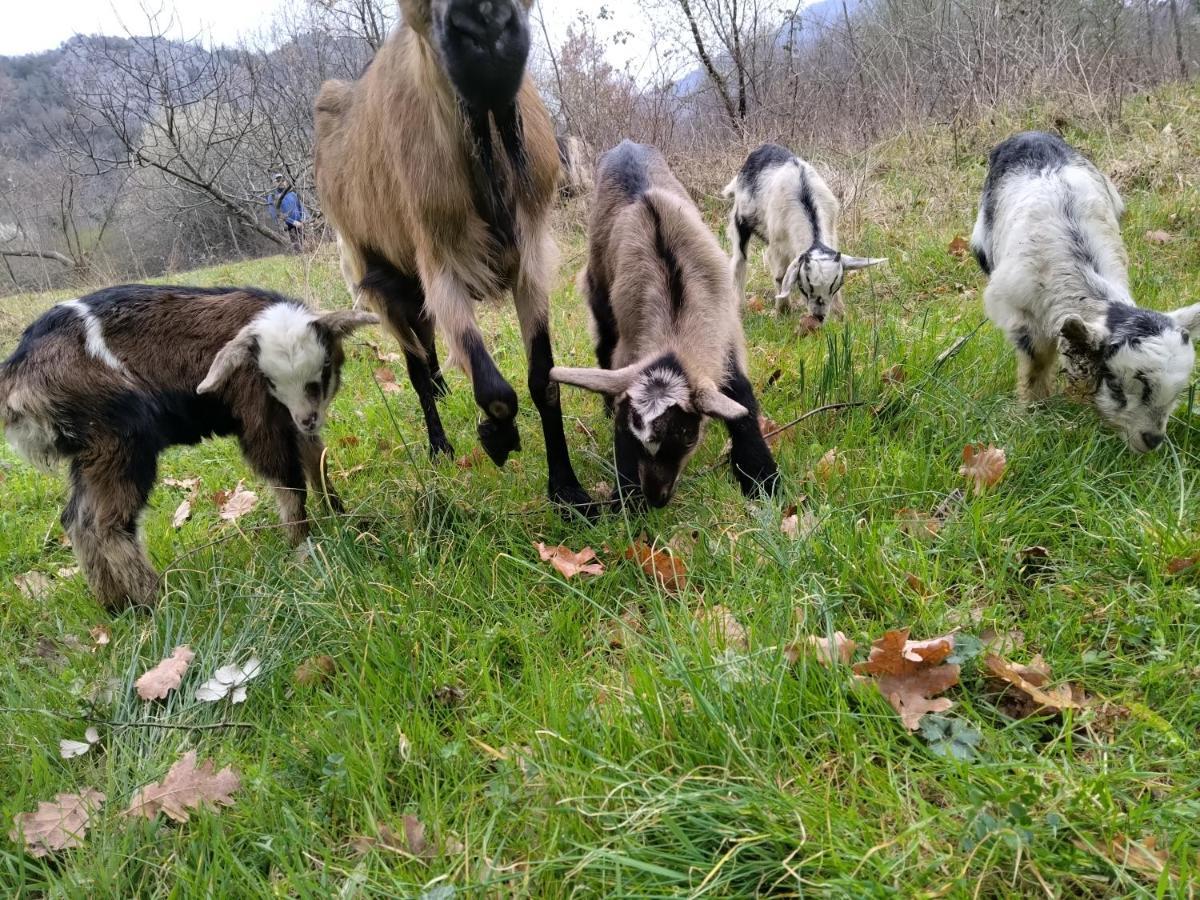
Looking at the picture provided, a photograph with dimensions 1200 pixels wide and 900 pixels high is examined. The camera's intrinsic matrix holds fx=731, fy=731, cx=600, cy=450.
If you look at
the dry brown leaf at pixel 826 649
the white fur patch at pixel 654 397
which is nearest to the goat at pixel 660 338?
the white fur patch at pixel 654 397

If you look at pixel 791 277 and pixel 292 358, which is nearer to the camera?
pixel 292 358

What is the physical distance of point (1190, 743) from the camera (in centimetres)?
170

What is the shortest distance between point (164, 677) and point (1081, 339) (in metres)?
3.89

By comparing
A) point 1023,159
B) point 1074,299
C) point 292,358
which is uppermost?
Answer: point 1023,159

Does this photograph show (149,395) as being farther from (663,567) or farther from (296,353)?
(663,567)

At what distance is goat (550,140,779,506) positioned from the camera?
3.06 m

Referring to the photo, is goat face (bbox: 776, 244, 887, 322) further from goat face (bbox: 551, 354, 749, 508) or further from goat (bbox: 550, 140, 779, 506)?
goat face (bbox: 551, 354, 749, 508)

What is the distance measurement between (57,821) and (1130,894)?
2471 millimetres

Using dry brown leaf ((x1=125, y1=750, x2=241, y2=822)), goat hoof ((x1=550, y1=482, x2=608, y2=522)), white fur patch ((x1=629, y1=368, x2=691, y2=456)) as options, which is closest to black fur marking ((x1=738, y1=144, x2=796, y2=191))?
white fur patch ((x1=629, y1=368, x2=691, y2=456))

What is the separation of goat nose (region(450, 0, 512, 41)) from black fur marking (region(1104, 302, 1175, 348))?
284 centimetres

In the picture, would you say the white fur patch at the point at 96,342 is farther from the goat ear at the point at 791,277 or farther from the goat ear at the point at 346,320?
the goat ear at the point at 791,277

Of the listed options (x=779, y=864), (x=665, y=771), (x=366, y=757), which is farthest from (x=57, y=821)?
(x=779, y=864)

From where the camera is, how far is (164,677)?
242 centimetres

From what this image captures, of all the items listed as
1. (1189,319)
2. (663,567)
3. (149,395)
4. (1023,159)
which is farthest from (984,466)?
(149,395)
